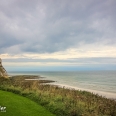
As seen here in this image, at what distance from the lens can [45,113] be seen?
1035 centimetres

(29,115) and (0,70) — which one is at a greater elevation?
(0,70)

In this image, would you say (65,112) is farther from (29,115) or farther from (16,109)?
(16,109)

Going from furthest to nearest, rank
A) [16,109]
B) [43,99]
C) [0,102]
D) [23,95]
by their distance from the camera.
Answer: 1. [23,95]
2. [43,99]
3. [0,102]
4. [16,109]

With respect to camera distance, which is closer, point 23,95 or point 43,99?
point 43,99

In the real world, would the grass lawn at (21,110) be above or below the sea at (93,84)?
above

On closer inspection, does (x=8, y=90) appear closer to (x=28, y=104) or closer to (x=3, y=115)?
(x=28, y=104)

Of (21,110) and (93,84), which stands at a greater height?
(21,110)

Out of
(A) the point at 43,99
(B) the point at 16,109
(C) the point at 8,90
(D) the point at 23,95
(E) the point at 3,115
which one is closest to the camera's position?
(E) the point at 3,115

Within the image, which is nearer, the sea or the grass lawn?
the grass lawn

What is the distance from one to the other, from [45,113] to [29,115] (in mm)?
1148

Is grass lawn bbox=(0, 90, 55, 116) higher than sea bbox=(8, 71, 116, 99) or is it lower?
higher

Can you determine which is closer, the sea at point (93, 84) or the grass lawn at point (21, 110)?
the grass lawn at point (21, 110)

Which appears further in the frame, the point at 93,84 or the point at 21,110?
the point at 93,84

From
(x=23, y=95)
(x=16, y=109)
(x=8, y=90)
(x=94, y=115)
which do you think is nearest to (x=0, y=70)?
(x=8, y=90)
